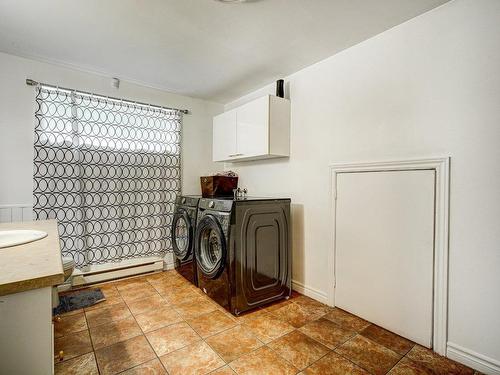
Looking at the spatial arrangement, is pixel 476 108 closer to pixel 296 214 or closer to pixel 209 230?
pixel 296 214

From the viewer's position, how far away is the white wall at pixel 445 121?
152cm

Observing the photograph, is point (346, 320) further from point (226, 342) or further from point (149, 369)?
point (149, 369)

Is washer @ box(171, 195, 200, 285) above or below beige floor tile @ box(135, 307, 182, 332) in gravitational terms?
above

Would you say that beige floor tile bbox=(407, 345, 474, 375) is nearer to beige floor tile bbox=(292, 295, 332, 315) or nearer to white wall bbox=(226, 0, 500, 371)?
white wall bbox=(226, 0, 500, 371)

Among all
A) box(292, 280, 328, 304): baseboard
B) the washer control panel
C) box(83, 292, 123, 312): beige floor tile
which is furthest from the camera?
box(292, 280, 328, 304): baseboard

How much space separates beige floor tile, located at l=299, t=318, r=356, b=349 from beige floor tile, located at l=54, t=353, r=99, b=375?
4.88ft

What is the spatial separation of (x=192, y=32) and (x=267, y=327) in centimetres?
249

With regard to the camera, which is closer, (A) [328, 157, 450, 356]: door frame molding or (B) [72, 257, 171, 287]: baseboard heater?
(A) [328, 157, 450, 356]: door frame molding

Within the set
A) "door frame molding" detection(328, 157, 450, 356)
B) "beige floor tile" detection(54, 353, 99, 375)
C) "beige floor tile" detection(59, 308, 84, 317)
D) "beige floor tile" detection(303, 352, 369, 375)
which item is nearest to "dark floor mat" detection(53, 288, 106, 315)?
"beige floor tile" detection(59, 308, 84, 317)

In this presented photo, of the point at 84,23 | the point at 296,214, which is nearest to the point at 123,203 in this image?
the point at 84,23

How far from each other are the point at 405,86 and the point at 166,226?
298 centimetres

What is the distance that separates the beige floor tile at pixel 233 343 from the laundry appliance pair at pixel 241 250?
28 cm

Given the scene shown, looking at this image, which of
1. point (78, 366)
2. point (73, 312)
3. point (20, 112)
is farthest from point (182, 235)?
point (20, 112)

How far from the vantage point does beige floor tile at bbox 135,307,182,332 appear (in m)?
2.08
